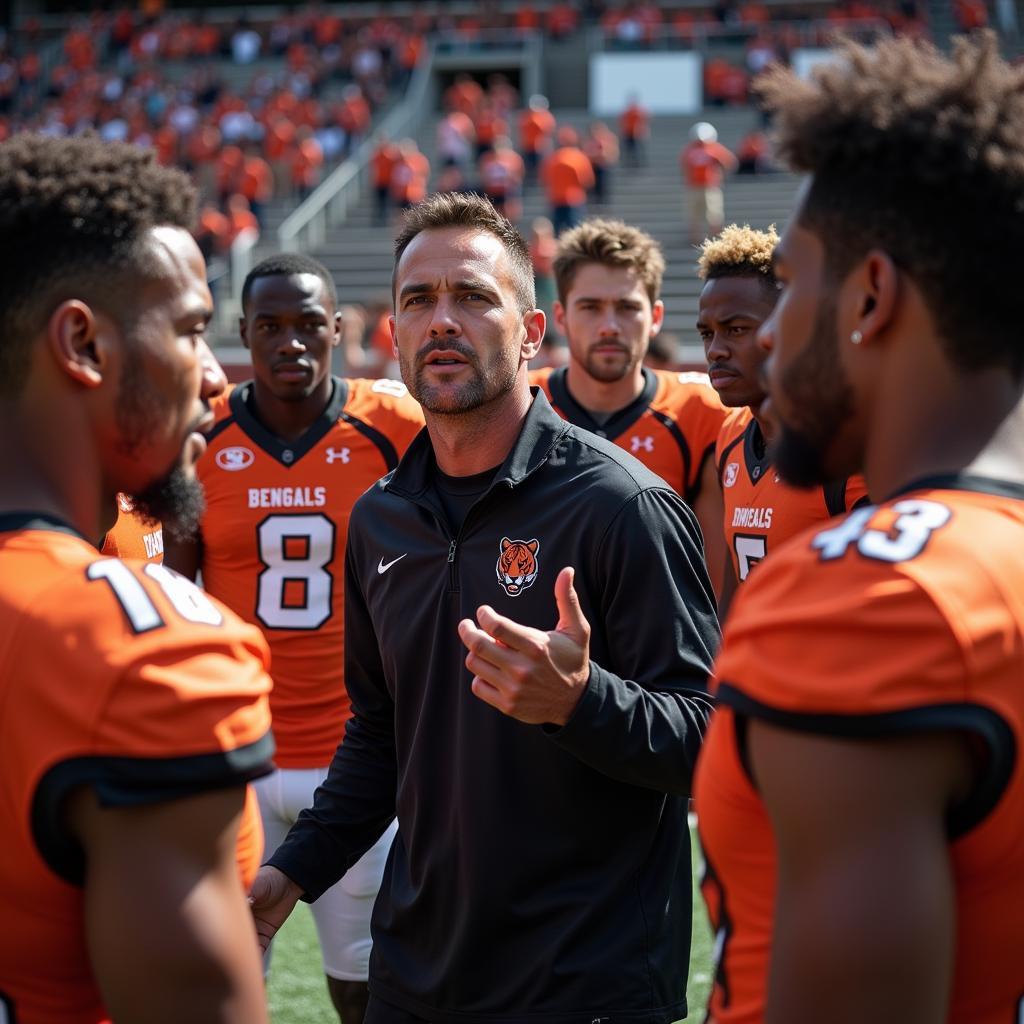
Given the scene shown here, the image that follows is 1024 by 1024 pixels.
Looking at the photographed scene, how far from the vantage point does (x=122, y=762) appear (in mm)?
1443

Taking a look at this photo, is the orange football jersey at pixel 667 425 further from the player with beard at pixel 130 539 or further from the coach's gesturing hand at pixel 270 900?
the coach's gesturing hand at pixel 270 900

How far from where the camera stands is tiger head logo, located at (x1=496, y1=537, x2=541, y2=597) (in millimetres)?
2549

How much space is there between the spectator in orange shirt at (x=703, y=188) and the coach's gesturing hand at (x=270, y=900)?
14754 mm

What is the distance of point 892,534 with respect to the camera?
1.41 metres

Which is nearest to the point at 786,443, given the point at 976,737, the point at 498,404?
the point at 976,737

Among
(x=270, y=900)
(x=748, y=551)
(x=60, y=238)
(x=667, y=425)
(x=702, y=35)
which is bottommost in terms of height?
(x=270, y=900)

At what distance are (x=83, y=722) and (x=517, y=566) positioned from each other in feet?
4.01

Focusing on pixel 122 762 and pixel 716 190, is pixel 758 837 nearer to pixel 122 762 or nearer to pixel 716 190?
pixel 122 762

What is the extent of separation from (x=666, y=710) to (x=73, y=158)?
1.35 m

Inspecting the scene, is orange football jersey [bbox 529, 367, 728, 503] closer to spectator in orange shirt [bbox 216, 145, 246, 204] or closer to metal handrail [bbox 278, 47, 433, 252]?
metal handrail [bbox 278, 47, 433, 252]

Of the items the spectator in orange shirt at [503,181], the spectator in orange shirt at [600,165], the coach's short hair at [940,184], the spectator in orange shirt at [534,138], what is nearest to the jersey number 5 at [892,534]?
the coach's short hair at [940,184]

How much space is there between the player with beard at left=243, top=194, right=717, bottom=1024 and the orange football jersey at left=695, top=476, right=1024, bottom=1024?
667 millimetres

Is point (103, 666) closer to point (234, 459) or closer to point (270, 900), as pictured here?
point (270, 900)

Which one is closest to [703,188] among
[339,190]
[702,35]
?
[339,190]
